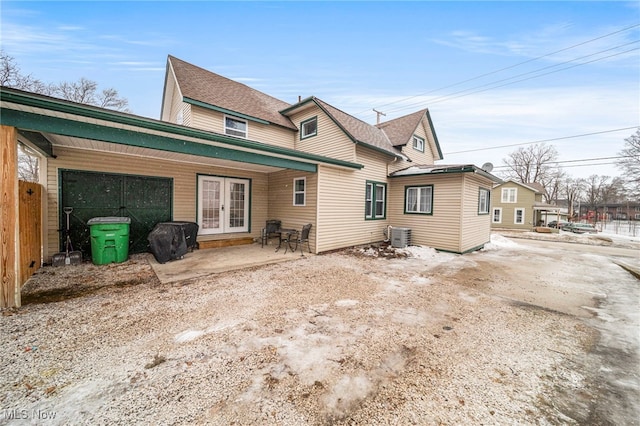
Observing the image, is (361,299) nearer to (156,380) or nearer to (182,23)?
(156,380)

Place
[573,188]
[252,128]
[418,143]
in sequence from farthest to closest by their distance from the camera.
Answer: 1. [573,188]
2. [418,143]
3. [252,128]

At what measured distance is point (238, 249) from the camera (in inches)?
314

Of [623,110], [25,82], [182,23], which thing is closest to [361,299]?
[182,23]

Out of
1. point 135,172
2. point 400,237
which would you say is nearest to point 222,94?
point 135,172

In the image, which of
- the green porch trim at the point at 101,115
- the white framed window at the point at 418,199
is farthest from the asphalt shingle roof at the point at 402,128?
the green porch trim at the point at 101,115

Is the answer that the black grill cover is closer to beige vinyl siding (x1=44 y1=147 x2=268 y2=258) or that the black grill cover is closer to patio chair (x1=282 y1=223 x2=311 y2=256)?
beige vinyl siding (x1=44 y1=147 x2=268 y2=258)

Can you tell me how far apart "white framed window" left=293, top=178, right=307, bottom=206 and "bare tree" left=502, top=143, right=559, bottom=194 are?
129 feet

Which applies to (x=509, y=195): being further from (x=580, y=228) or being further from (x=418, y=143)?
(x=418, y=143)

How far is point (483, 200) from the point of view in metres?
10.3

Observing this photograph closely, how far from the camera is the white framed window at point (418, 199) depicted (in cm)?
905

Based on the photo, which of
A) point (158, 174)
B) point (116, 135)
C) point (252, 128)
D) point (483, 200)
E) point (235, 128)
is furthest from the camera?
point (483, 200)

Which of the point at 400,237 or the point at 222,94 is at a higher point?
the point at 222,94

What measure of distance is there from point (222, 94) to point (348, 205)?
696 cm

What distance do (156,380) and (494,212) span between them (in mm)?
29439
